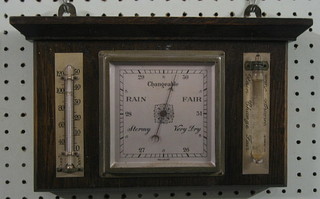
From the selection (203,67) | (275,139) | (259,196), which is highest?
(203,67)

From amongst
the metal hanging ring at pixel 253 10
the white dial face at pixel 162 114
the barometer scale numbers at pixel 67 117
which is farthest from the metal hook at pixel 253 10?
the barometer scale numbers at pixel 67 117

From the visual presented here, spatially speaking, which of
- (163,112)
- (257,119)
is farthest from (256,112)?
(163,112)

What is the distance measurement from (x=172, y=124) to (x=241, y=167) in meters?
0.12

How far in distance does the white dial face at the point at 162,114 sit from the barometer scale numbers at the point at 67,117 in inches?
1.9

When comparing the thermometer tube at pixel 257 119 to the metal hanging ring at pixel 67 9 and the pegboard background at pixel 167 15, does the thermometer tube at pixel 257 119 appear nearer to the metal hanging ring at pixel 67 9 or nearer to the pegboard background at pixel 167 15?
the pegboard background at pixel 167 15

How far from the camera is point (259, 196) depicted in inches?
25.9

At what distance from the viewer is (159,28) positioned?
0.56 m

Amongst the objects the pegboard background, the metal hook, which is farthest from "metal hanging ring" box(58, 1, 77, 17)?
the metal hook

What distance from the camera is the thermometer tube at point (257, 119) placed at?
58 cm

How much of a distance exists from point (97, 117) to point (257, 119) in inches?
9.4

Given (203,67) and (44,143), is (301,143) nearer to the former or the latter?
(203,67)

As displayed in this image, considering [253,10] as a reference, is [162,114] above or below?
below

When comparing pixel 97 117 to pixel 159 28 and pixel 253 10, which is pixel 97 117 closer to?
pixel 159 28

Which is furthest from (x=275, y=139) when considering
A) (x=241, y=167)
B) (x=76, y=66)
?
(x=76, y=66)
